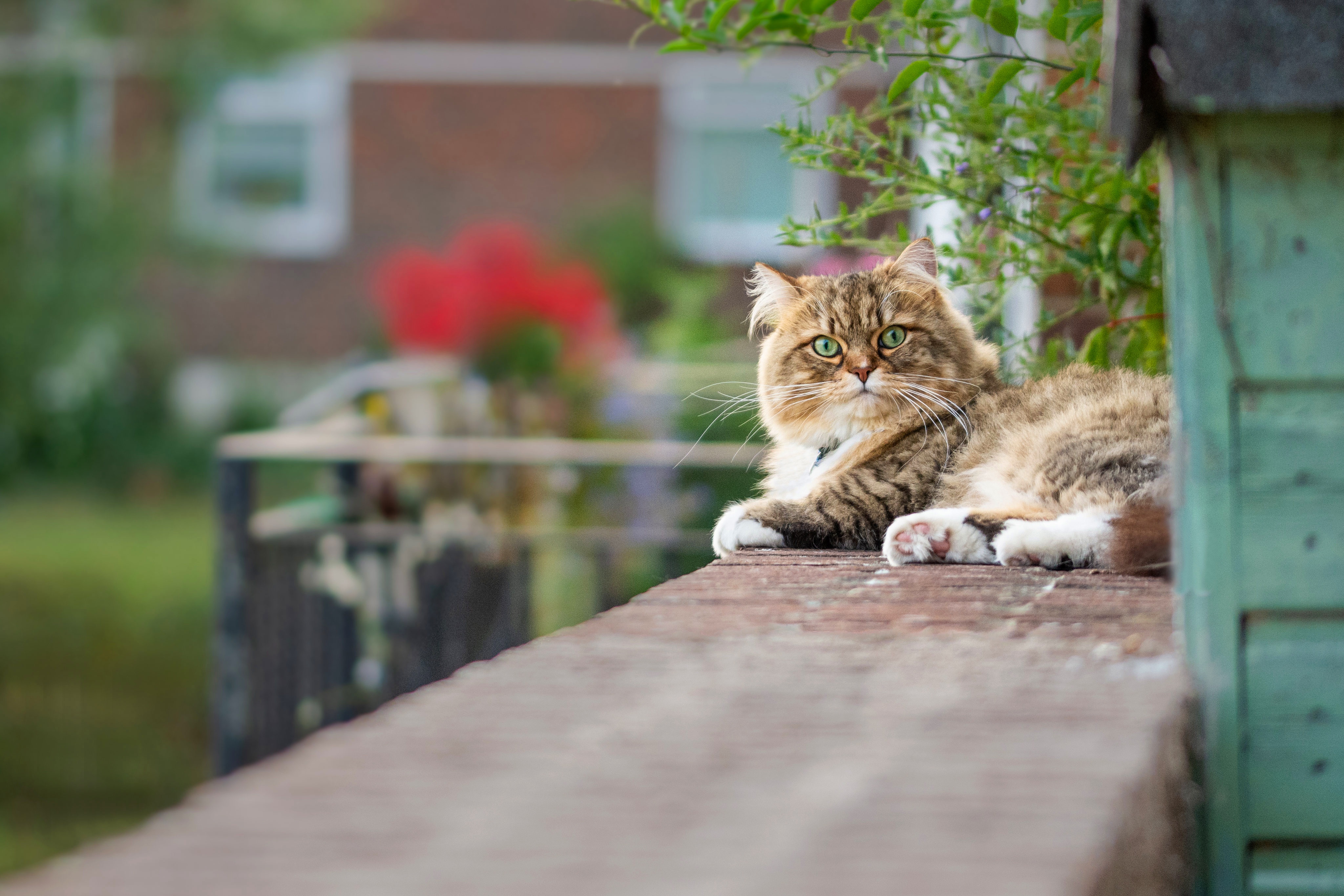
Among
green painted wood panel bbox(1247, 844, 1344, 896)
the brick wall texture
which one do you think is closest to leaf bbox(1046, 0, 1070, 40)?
green painted wood panel bbox(1247, 844, 1344, 896)

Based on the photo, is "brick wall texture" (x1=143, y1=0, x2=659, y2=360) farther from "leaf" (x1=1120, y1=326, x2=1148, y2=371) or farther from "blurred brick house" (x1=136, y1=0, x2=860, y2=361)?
"leaf" (x1=1120, y1=326, x2=1148, y2=371)

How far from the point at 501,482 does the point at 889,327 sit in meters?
2.39

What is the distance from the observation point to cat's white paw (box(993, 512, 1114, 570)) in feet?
6.35

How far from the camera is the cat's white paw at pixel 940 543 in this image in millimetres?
2023

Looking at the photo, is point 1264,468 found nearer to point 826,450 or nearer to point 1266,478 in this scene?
point 1266,478

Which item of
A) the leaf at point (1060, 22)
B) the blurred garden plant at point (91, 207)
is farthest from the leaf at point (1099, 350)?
the blurred garden plant at point (91, 207)

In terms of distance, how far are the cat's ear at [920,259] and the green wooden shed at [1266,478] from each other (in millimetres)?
1174

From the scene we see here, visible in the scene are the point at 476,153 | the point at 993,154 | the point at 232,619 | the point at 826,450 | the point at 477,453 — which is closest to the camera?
the point at 993,154

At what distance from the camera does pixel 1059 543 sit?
6.40 feet

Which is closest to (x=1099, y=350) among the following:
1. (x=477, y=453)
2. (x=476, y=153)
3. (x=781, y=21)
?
(x=781, y=21)

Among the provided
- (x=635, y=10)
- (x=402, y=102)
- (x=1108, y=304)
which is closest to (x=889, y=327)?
(x=1108, y=304)

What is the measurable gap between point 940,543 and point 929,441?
1.84ft

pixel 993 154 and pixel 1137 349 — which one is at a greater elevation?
pixel 993 154

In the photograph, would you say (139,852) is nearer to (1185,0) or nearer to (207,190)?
(1185,0)
